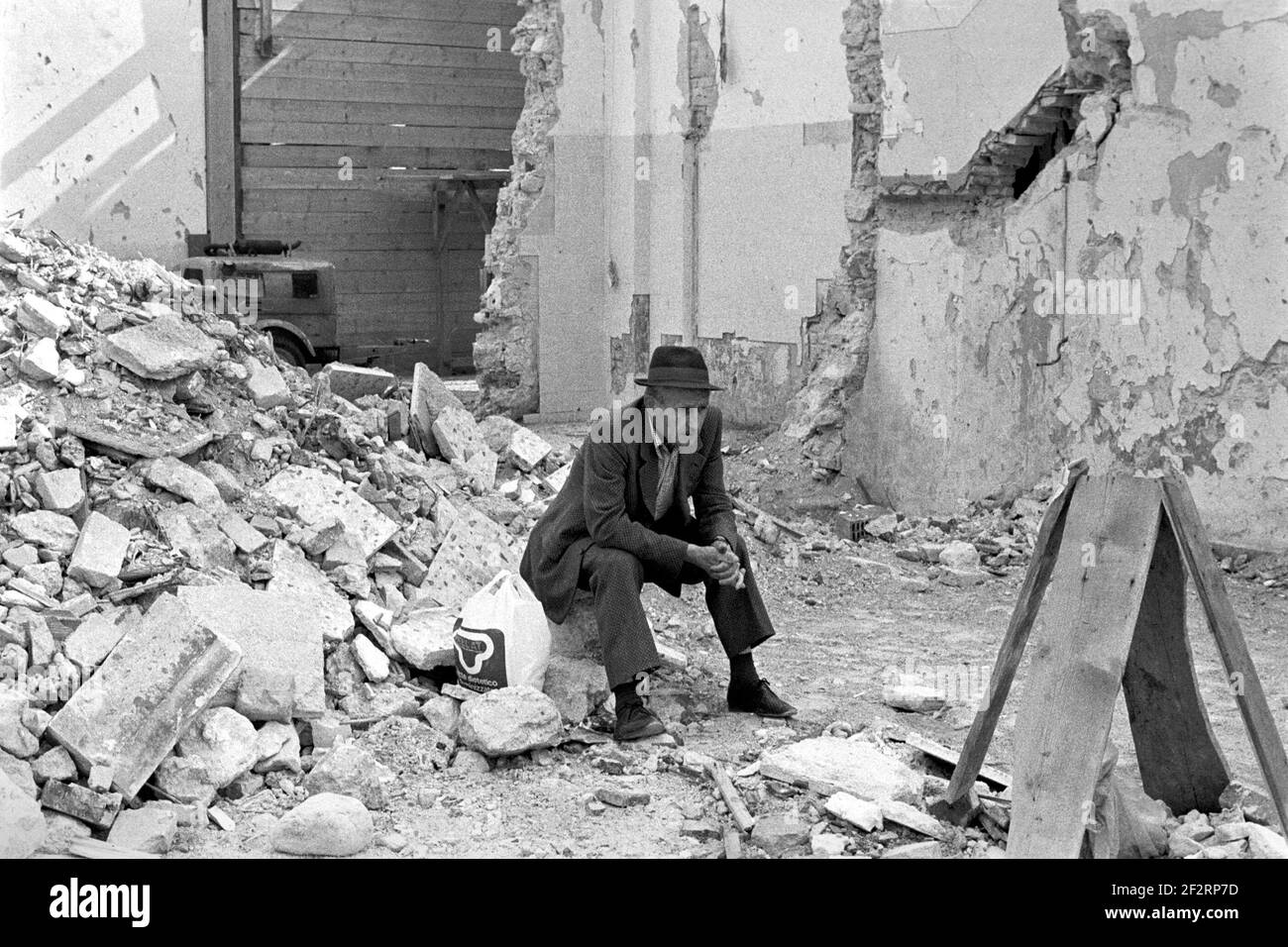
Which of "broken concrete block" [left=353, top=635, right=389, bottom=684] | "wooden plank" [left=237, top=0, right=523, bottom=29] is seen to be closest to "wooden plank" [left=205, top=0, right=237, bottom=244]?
"wooden plank" [left=237, top=0, right=523, bottom=29]

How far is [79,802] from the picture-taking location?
14.9 feet

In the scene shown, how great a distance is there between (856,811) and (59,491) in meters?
3.48

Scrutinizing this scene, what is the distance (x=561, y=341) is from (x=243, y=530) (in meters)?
8.30

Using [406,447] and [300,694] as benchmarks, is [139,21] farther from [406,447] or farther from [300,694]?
[300,694]

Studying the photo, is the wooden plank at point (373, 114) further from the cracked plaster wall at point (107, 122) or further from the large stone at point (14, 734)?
the large stone at point (14, 734)

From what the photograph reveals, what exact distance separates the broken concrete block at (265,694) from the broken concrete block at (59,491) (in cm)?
140

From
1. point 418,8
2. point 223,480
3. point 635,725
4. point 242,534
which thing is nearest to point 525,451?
point 223,480

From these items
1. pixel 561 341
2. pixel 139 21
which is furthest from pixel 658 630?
pixel 139 21

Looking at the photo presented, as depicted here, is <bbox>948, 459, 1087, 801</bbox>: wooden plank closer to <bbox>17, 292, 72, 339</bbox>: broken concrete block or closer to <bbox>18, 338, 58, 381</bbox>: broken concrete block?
<bbox>18, 338, 58, 381</bbox>: broken concrete block

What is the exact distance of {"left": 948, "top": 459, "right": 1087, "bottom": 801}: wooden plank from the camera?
4.34 metres

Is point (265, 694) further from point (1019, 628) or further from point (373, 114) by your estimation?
point (373, 114)

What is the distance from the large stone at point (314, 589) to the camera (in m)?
5.92

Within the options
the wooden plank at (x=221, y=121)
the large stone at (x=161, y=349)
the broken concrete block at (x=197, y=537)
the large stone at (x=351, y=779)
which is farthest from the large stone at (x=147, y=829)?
the wooden plank at (x=221, y=121)

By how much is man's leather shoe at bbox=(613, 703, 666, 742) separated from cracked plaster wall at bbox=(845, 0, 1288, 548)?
435cm
